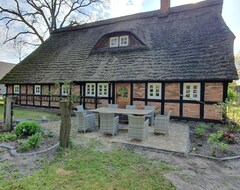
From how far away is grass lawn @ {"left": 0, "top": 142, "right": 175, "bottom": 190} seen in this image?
2.98 m

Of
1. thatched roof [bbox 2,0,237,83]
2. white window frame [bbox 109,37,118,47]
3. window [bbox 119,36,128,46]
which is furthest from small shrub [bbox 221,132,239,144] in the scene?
white window frame [bbox 109,37,118,47]

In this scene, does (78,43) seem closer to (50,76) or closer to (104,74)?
(50,76)

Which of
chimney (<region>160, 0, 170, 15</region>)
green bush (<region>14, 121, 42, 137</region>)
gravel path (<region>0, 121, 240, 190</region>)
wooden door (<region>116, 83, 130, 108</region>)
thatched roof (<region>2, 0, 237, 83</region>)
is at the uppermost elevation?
chimney (<region>160, 0, 170, 15</region>)

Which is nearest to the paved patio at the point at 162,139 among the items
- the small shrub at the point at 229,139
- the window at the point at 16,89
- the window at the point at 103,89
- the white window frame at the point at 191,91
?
the small shrub at the point at 229,139

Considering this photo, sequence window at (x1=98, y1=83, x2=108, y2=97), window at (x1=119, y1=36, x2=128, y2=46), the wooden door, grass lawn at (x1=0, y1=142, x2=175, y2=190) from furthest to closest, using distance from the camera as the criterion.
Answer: window at (x1=119, y1=36, x2=128, y2=46) → window at (x1=98, y1=83, x2=108, y2=97) → the wooden door → grass lawn at (x1=0, y1=142, x2=175, y2=190)

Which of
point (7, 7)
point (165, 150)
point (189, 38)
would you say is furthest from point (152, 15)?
point (7, 7)

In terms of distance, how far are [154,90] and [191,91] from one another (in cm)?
186

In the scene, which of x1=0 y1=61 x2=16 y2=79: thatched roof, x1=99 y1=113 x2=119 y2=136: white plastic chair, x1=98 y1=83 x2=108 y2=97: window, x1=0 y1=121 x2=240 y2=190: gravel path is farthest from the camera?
x1=0 y1=61 x2=16 y2=79: thatched roof

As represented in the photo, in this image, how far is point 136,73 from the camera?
968 cm

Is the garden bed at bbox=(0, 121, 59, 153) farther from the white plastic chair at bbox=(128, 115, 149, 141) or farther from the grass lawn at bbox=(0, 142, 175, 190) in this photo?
the white plastic chair at bbox=(128, 115, 149, 141)

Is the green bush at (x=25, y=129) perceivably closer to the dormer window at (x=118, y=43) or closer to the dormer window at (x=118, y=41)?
the dormer window at (x=118, y=43)

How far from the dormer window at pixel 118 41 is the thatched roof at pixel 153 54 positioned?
0.47m

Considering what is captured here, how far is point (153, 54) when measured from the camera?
10188 mm

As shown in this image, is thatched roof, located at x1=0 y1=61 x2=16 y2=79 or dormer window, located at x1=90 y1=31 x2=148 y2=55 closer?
dormer window, located at x1=90 y1=31 x2=148 y2=55
